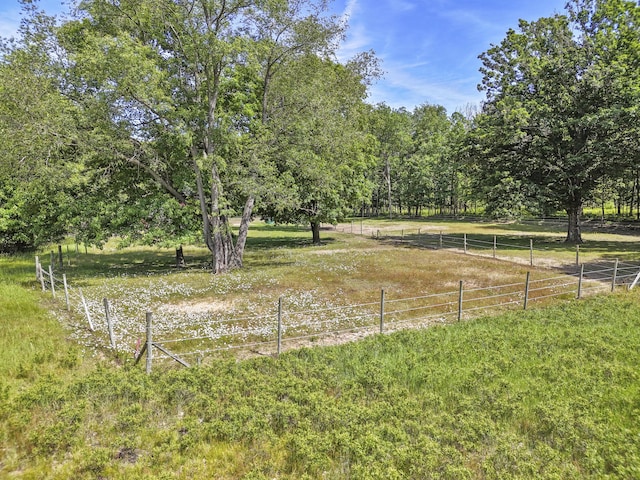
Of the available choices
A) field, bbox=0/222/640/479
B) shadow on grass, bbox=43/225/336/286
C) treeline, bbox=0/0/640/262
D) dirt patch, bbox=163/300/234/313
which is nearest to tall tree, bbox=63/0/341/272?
treeline, bbox=0/0/640/262

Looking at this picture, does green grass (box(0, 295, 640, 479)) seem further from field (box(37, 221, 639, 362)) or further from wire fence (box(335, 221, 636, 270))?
wire fence (box(335, 221, 636, 270))

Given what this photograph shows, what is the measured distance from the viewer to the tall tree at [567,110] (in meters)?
32.8

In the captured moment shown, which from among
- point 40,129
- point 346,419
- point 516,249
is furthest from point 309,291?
point 516,249

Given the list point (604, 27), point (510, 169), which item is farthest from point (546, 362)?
point (604, 27)

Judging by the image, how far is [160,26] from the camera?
24.5 m

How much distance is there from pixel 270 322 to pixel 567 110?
35581mm

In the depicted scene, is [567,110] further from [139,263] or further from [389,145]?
[389,145]

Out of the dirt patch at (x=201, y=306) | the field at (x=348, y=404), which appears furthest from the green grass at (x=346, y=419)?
the dirt patch at (x=201, y=306)

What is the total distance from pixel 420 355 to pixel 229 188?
20577 mm

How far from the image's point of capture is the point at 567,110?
35.0 meters

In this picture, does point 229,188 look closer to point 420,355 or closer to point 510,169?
point 420,355

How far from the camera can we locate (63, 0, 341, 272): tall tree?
21125 millimetres

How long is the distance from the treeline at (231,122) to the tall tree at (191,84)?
0.39ft

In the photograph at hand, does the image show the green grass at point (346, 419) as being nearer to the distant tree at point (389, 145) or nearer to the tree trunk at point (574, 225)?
the tree trunk at point (574, 225)
